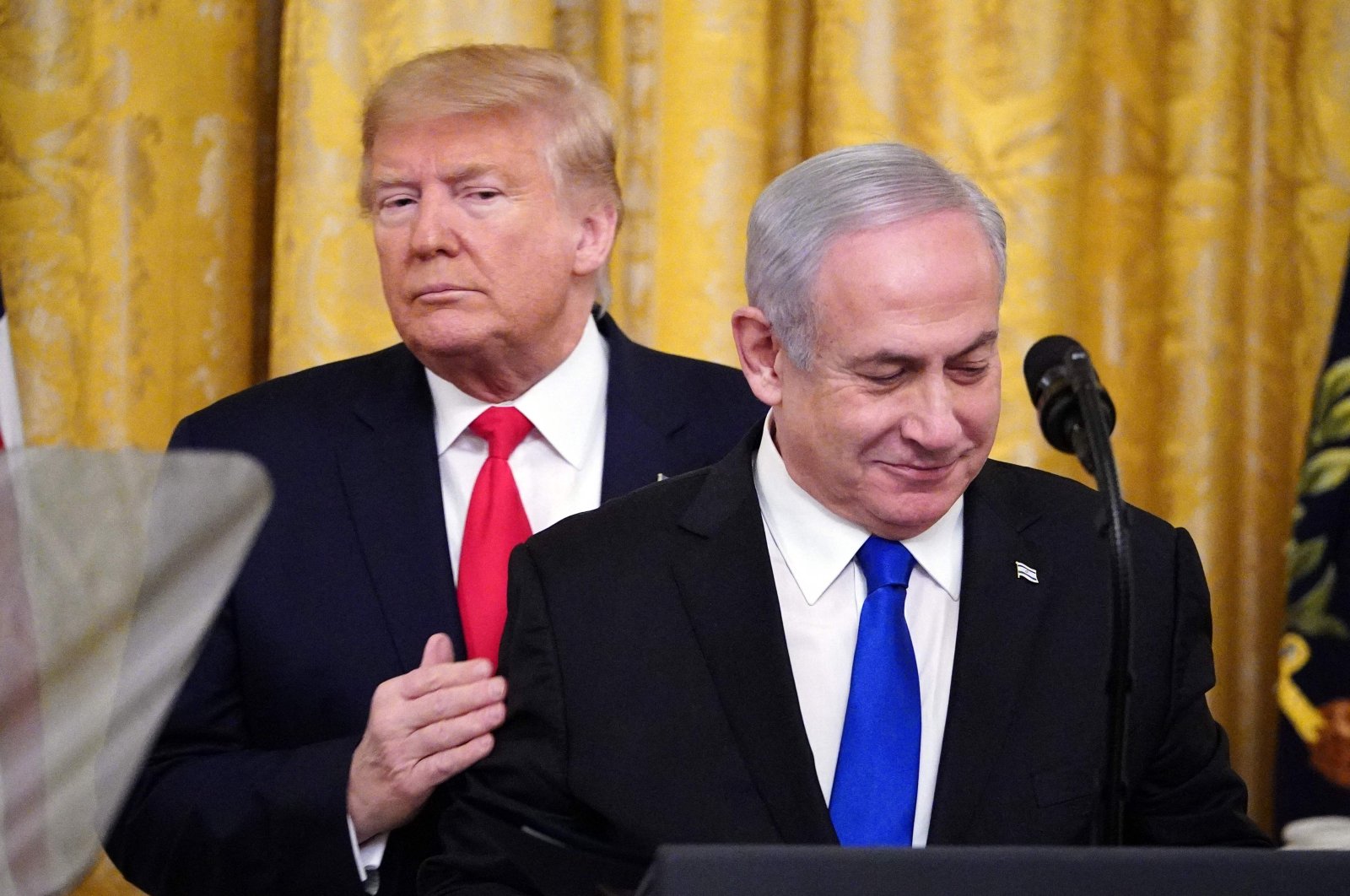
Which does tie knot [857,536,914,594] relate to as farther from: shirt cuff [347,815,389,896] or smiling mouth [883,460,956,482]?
shirt cuff [347,815,389,896]

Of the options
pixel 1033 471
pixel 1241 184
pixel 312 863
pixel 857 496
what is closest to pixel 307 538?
pixel 312 863

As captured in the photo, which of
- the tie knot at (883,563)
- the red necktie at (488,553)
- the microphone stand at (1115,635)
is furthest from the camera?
the red necktie at (488,553)

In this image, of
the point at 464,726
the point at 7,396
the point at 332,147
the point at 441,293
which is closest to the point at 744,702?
the point at 464,726

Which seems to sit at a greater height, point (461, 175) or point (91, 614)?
point (461, 175)

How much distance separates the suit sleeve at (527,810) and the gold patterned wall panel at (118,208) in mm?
1340

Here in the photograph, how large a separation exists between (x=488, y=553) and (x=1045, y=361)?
2.77 feet

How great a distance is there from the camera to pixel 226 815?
1827mm

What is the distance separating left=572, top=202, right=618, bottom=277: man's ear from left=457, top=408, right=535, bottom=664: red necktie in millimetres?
317

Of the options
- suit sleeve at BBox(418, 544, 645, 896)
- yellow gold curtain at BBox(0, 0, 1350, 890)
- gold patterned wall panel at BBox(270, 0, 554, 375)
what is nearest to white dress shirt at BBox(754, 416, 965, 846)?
suit sleeve at BBox(418, 544, 645, 896)

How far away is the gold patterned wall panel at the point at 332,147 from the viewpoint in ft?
8.84

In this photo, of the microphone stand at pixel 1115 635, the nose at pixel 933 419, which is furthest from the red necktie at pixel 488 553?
the microphone stand at pixel 1115 635

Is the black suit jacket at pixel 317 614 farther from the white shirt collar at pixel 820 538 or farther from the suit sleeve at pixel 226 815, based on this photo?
the white shirt collar at pixel 820 538

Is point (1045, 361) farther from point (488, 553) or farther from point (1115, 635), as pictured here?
point (488, 553)

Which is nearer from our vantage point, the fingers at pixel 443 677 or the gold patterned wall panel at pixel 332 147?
the fingers at pixel 443 677
